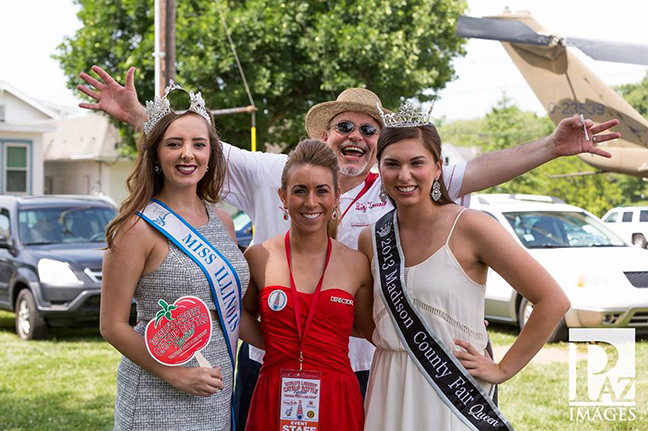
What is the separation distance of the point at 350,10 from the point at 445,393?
702 inches

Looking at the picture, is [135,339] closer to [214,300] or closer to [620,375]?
[214,300]

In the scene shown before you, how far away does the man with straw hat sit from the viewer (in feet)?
10.1

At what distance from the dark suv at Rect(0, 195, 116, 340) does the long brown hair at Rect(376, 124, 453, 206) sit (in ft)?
19.9

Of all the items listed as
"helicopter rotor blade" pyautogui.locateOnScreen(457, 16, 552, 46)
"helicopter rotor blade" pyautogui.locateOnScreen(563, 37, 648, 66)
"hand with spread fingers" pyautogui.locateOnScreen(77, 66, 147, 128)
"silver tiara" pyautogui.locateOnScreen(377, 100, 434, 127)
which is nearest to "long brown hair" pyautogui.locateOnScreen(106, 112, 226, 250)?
"hand with spread fingers" pyautogui.locateOnScreen(77, 66, 147, 128)

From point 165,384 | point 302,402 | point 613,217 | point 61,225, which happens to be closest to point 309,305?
point 302,402

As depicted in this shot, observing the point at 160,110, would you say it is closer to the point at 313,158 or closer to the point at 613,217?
the point at 313,158

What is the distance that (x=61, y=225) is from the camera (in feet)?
31.9

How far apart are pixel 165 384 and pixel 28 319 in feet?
22.8

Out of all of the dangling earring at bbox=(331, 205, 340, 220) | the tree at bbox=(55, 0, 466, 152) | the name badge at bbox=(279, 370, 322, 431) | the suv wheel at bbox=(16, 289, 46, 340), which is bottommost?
the suv wheel at bbox=(16, 289, 46, 340)

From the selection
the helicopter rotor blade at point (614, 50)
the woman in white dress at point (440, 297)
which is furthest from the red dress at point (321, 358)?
the helicopter rotor blade at point (614, 50)

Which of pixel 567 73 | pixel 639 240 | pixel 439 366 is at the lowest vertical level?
pixel 439 366

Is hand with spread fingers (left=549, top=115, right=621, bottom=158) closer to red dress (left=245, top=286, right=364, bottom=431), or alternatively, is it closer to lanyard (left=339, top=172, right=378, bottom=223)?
lanyard (left=339, top=172, right=378, bottom=223)

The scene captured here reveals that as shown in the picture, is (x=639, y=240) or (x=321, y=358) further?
(x=639, y=240)

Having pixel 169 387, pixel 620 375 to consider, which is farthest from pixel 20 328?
pixel 169 387
